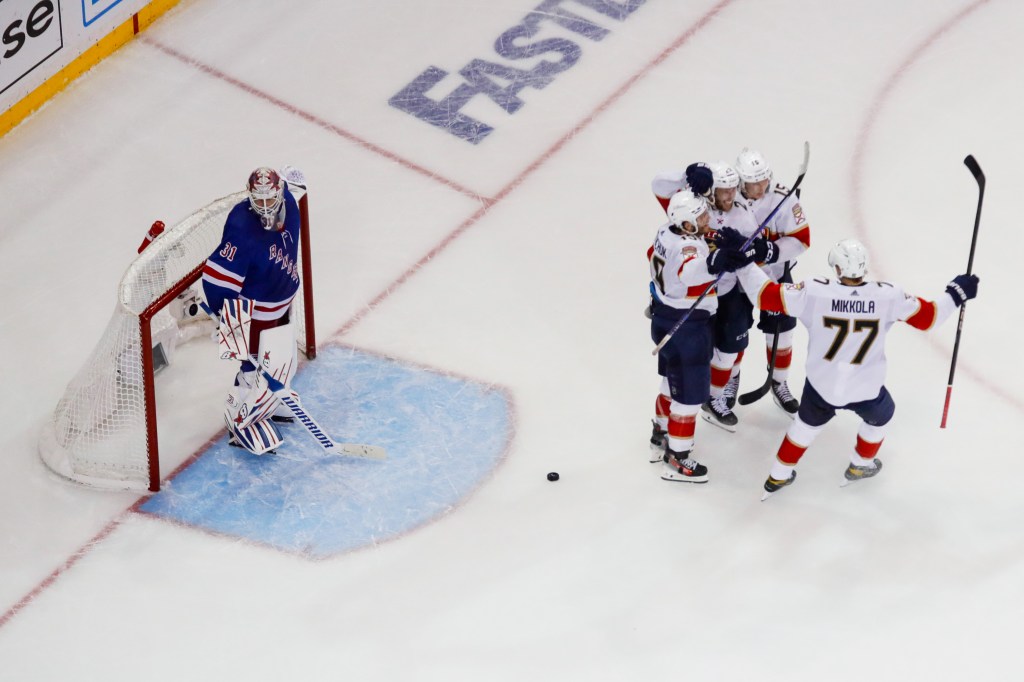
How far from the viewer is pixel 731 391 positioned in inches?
254

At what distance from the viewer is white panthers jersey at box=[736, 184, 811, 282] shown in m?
5.93

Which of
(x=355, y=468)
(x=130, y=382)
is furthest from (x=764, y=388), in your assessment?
(x=130, y=382)

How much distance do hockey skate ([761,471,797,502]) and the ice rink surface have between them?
1.7 inches

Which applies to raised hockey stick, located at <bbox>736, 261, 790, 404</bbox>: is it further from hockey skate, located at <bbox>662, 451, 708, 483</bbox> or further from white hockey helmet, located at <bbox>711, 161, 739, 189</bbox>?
white hockey helmet, located at <bbox>711, 161, 739, 189</bbox>

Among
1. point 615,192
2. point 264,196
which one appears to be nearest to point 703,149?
point 615,192

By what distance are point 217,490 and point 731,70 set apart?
3.14 meters

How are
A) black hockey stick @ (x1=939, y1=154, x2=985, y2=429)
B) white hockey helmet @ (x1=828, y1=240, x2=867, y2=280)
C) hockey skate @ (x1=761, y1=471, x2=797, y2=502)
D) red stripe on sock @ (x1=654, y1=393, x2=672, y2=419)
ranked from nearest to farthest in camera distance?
white hockey helmet @ (x1=828, y1=240, x2=867, y2=280), black hockey stick @ (x1=939, y1=154, x2=985, y2=429), hockey skate @ (x1=761, y1=471, x2=797, y2=502), red stripe on sock @ (x1=654, y1=393, x2=672, y2=419)

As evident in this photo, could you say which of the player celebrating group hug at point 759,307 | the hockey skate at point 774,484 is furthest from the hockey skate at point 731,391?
the hockey skate at point 774,484

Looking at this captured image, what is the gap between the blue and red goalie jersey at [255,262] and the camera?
5867 mm

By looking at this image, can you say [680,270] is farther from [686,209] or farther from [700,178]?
[700,178]

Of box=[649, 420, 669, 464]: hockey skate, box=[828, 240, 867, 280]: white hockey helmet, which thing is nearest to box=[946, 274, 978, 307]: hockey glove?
box=[828, 240, 867, 280]: white hockey helmet

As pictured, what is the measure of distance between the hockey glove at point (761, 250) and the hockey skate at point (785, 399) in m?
0.74

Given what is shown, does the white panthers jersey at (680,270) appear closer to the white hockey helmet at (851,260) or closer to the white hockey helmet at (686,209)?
the white hockey helmet at (686,209)

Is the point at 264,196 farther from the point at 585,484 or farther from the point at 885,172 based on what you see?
the point at 885,172
